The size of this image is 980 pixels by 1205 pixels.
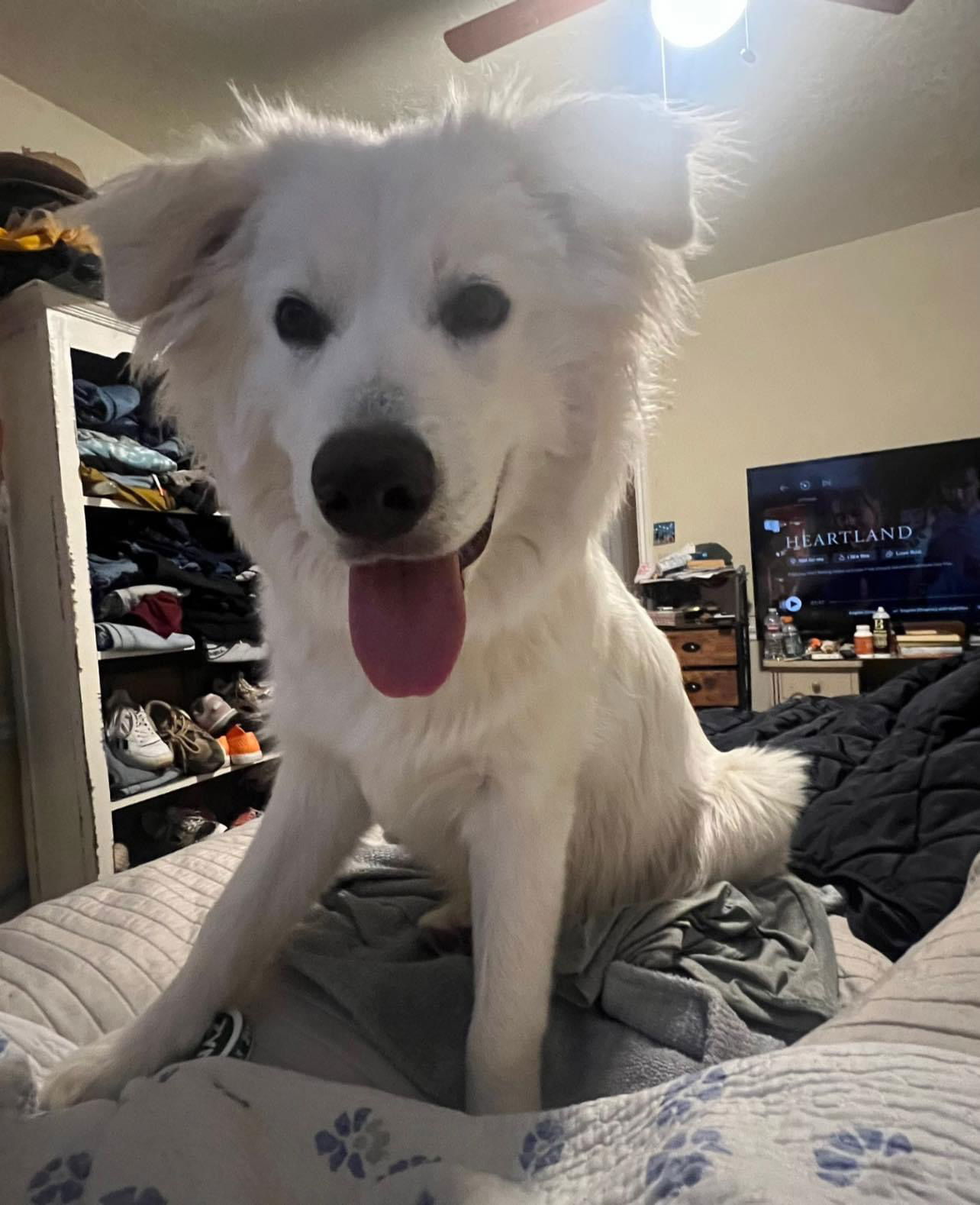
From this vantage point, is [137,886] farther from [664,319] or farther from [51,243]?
[51,243]

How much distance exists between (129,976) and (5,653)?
1818 mm

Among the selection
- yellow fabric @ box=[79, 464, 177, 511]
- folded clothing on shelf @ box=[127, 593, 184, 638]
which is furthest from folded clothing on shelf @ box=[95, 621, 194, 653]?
yellow fabric @ box=[79, 464, 177, 511]

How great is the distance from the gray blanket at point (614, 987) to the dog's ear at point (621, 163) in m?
0.87

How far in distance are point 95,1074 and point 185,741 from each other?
6.37 ft

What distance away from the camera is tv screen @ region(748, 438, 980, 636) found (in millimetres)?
4289

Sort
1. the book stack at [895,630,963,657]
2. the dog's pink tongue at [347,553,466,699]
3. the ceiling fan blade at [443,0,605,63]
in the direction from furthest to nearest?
the book stack at [895,630,963,657] → the ceiling fan blade at [443,0,605,63] → the dog's pink tongue at [347,553,466,699]

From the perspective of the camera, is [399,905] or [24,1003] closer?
[24,1003]

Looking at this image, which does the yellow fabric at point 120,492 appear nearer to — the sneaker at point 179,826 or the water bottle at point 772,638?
the sneaker at point 179,826

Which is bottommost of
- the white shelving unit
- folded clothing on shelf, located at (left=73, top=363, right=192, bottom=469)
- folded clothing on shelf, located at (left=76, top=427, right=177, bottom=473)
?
the white shelving unit

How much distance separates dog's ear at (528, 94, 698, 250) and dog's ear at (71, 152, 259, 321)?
35 centimetres

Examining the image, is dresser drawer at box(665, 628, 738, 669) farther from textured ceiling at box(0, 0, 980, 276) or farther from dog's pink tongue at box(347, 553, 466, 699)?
dog's pink tongue at box(347, 553, 466, 699)

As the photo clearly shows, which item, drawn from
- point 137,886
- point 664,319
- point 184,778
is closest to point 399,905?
point 137,886

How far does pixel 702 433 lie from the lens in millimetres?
5090

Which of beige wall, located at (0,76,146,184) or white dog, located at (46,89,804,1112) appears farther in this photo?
beige wall, located at (0,76,146,184)
